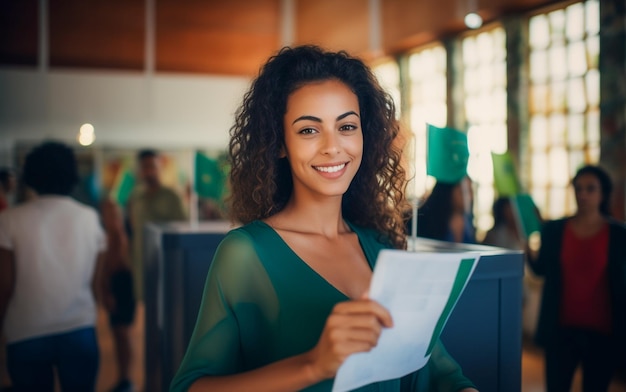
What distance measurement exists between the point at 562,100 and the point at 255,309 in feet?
17.0

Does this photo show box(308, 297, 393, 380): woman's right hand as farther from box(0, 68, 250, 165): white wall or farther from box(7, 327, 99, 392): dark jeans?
box(0, 68, 250, 165): white wall

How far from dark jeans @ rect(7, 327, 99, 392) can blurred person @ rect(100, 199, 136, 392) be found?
1.37m

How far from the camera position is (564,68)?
5812mm

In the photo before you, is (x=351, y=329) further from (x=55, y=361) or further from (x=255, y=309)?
(x=55, y=361)

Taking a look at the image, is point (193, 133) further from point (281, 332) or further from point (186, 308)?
point (281, 332)

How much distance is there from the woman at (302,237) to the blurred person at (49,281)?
162 centimetres

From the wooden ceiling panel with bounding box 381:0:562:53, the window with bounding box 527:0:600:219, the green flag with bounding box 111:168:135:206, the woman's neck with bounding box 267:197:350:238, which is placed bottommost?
the woman's neck with bounding box 267:197:350:238

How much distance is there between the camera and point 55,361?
118 inches

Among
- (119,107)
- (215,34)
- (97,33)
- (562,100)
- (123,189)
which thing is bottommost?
(123,189)

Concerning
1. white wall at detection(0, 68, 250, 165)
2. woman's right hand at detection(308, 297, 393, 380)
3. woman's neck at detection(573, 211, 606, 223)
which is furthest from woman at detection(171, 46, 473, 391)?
white wall at detection(0, 68, 250, 165)

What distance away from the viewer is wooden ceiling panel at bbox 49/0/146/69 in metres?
8.69

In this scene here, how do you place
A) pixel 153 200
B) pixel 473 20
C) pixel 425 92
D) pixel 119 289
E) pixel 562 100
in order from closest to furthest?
pixel 119 289, pixel 153 200, pixel 562 100, pixel 473 20, pixel 425 92

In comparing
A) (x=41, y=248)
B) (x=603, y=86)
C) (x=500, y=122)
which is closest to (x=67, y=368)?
(x=41, y=248)

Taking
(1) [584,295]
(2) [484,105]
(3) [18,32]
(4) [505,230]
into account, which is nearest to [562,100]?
(2) [484,105]
